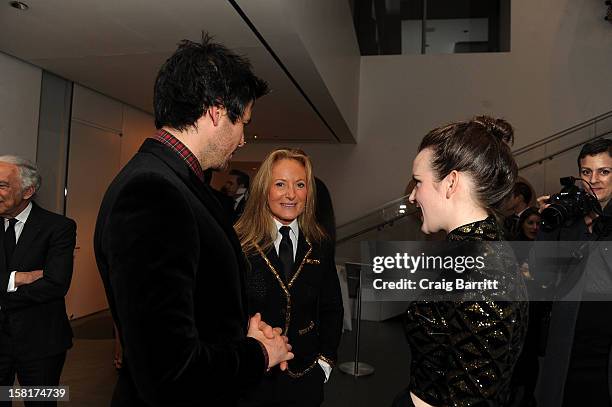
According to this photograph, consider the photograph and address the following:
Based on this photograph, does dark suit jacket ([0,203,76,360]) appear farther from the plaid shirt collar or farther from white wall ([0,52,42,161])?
white wall ([0,52,42,161])

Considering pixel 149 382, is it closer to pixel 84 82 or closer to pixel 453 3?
pixel 84 82

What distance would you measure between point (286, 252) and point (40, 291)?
126cm

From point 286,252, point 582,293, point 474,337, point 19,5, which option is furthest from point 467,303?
point 19,5

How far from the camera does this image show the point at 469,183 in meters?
1.13

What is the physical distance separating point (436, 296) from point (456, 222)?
0.20 meters

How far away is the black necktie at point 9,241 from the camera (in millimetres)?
2186

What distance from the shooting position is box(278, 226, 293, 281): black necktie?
1.80 metres

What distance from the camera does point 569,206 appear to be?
204 cm

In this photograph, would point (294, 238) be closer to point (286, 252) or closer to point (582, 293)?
point (286, 252)

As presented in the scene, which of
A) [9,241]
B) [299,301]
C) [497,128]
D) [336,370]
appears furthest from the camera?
[336,370]

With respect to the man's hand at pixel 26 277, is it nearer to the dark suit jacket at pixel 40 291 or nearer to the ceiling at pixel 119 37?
the dark suit jacket at pixel 40 291

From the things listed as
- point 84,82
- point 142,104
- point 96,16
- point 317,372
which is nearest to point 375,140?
point 142,104

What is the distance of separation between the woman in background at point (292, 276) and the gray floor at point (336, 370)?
1.69 m

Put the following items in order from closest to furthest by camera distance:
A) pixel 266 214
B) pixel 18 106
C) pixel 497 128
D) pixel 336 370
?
pixel 497 128 → pixel 266 214 → pixel 336 370 → pixel 18 106
